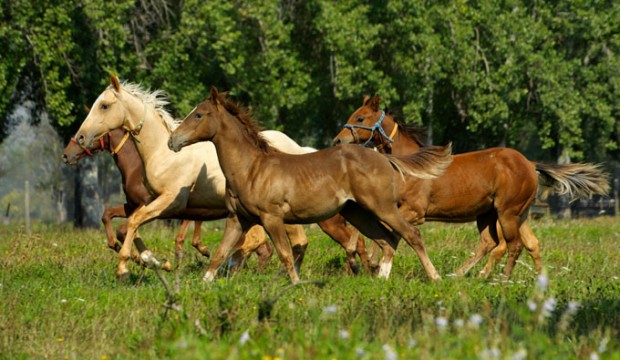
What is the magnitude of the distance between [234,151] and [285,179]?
0.70m

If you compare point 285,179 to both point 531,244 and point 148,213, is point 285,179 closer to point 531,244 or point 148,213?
point 148,213

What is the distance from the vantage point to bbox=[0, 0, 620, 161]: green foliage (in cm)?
2555

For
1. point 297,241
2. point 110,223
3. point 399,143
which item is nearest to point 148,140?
point 110,223

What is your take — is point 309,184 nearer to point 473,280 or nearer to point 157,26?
point 473,280

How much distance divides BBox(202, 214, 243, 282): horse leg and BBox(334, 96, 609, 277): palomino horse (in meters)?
2.50

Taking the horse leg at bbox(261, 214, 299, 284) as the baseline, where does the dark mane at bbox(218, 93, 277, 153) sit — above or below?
above

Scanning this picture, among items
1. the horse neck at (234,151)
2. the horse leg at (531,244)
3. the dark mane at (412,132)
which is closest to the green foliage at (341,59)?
the dark mane at (412,132)

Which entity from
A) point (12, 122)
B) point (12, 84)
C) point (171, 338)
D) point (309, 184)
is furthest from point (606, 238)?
point (12, 122)

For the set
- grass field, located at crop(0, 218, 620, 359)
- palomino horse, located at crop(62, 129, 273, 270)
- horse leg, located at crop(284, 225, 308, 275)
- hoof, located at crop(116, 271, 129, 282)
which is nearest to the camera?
grass field, located at crop(0, 218, 620, 359)

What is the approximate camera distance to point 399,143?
13.5 metres

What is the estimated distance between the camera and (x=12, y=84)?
25359mm

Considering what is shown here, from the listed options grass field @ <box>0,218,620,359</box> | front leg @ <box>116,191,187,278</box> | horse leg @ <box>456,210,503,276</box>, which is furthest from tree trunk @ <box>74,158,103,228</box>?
horse leg @ <box>456,210,503,276</box>

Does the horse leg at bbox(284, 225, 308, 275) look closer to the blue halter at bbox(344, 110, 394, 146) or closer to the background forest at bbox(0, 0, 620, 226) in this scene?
the blue halter at bbox(344, 110, 394, 146)

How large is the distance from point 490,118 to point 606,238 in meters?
14.2
